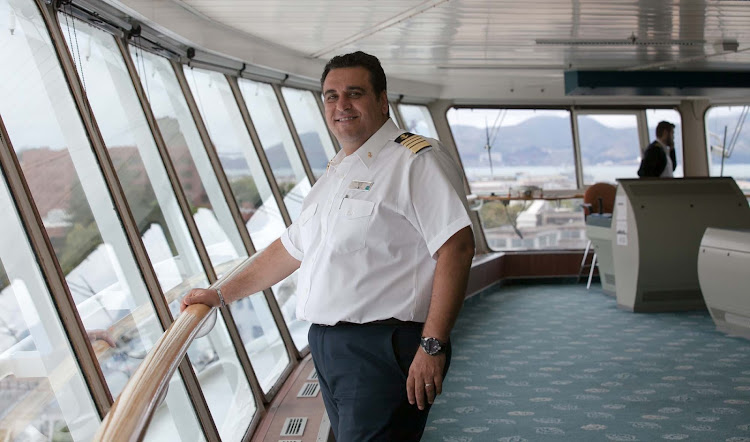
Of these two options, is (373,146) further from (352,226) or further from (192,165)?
(192,165)

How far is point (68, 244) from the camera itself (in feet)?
10.2

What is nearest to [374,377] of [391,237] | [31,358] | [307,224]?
[391,237]

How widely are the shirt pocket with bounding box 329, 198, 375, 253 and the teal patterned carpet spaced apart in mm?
2487

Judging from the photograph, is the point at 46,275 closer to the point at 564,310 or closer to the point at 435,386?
the point at 435,386

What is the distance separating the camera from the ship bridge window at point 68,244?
2.38 metres

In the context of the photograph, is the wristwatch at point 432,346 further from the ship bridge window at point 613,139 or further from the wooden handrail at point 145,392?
the ship bridge window at point 613,139

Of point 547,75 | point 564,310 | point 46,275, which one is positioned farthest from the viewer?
Answer: point 547,75

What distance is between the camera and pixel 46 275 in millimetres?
2424

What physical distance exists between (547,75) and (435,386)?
7802 mm

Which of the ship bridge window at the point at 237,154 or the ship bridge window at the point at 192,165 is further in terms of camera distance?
the ship bridge window at the point at 237,154

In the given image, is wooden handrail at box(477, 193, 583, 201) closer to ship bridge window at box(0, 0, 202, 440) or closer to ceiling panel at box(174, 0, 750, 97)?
ceiling panel at box(174, 0, 750, 97)

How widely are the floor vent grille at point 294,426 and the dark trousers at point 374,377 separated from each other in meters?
1.93

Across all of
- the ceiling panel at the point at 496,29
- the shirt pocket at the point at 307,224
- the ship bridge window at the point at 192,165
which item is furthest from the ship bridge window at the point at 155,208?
the shirt pocket at the point at 307,224

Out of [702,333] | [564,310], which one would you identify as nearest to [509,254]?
[564,310]
